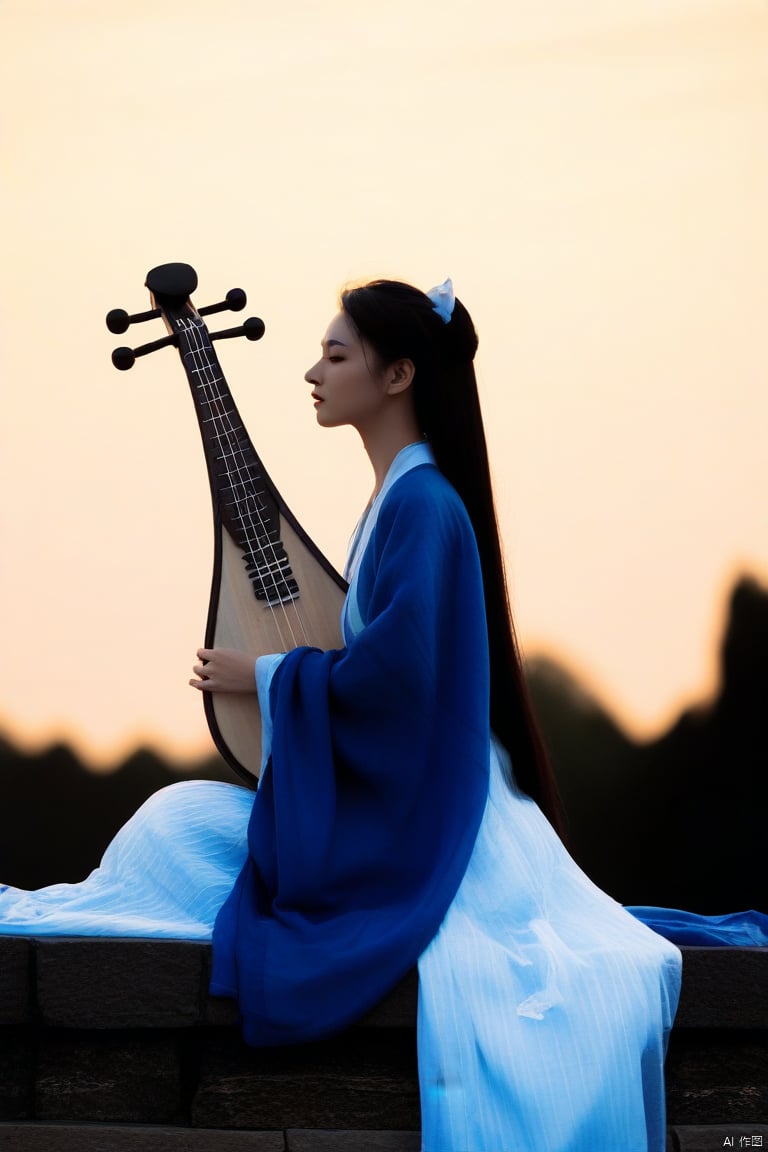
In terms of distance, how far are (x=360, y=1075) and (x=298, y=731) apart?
1.65 ft

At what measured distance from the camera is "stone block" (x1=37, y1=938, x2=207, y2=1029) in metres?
2.09

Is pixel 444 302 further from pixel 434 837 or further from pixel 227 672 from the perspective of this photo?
pixel 434 837

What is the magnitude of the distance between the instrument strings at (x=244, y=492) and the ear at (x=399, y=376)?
262mm

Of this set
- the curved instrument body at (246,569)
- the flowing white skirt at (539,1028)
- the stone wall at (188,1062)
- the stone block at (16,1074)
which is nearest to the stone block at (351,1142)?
the stone wall at (188,1062)

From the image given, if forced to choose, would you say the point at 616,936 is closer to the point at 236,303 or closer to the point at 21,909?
the point at 21,909

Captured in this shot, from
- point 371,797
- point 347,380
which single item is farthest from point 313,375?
point 371,797

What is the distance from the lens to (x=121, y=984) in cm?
210

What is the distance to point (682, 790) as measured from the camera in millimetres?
6332

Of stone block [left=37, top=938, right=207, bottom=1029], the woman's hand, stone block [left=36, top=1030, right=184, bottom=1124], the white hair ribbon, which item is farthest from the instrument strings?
stone block [left=36, top=1030, right=184, bottom=1124]

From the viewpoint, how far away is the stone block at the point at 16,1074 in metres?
2.15

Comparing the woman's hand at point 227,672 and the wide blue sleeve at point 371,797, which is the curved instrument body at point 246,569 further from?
the wide blue sleeve at point 371,797

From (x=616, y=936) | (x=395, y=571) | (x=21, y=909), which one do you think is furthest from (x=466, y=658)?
(x=21, y=909)

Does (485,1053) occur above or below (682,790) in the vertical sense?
above

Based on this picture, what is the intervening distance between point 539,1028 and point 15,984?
0.75 m
